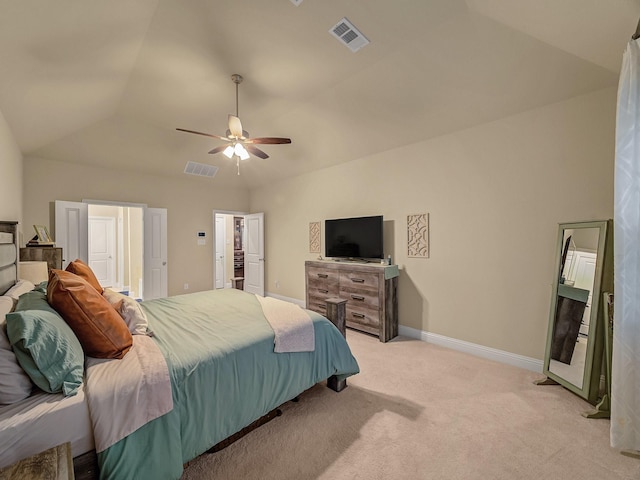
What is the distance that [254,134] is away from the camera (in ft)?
14.1

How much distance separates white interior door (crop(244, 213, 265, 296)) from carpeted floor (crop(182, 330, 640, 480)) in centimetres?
397

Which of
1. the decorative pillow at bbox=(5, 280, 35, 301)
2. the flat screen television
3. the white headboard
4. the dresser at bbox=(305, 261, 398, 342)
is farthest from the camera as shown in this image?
the flat screen television

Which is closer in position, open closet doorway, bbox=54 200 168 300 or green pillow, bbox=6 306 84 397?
green pillow, bbox=6 306 84 397

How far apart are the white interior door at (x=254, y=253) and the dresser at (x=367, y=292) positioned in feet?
7.49

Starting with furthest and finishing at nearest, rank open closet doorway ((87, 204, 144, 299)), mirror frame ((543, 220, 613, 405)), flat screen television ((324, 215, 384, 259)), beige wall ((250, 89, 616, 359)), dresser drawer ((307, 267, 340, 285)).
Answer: open closet doorway ((87, 204, 144, 299)), dresser drawer ((307, 267, 340, 285)), flat screen television ((324, 215, 384, 259)), beige wall ((250, 89, 616, 359)), mirror frame ((543, 220, 613, 405))

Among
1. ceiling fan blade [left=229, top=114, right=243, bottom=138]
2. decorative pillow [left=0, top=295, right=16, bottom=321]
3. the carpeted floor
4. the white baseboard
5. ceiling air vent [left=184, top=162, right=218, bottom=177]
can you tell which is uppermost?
ceiling air vent [left=184, top=162, right=218, bottom=177]

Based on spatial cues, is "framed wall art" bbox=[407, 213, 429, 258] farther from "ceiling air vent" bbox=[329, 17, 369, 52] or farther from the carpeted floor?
"ceiling air vent" bbox=[329, 17, 369, 52]

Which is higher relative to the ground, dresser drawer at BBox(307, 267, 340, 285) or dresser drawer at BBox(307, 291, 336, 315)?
dresser drawer at BBox(307, 267, 340, 285)

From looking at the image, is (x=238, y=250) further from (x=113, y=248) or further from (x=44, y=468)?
(x=44, y=468)

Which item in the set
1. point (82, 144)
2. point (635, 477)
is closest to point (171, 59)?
point (82, 144)

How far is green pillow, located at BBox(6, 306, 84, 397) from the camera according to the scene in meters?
1.22

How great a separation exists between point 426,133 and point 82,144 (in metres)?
4.99

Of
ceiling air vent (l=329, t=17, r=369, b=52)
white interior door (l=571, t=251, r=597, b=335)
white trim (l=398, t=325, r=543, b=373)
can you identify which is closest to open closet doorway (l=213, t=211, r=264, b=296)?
white trim (l=398, t=325, r=543, b=373)

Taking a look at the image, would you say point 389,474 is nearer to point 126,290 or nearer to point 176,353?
point 176,353
